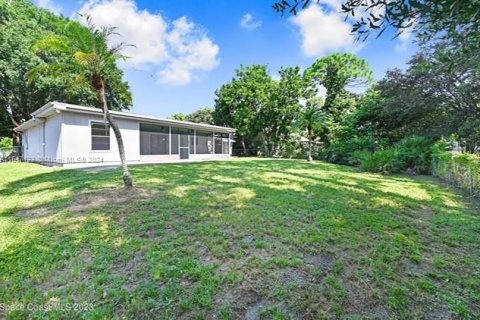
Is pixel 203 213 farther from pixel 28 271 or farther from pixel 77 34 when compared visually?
pixel 77 34

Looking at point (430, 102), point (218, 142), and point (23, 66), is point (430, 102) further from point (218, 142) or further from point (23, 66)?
point (23, 66)

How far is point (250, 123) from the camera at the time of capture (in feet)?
85.6

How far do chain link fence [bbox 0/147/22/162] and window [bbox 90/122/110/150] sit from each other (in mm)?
10804

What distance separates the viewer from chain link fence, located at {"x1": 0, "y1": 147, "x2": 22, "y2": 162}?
20.2 meters

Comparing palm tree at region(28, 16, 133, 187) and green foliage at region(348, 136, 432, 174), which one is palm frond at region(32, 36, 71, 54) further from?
green foliage at region(348, 136, 432, 174)

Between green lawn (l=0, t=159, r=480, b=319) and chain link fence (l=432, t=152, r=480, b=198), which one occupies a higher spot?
chain link fence (l=432, t=152, r=480, b=198)

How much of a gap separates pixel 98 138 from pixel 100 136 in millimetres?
142

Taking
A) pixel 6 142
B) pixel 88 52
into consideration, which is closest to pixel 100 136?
pixel 88 52

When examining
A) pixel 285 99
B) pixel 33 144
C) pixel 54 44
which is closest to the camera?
pixel 54 44

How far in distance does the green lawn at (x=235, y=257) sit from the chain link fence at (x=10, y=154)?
17900mm

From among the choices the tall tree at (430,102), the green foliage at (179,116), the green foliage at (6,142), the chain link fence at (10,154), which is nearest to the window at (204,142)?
the tall tree at (430,102)

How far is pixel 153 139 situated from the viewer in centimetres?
1733

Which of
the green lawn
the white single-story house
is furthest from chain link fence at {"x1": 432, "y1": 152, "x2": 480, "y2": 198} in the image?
the white single-story house

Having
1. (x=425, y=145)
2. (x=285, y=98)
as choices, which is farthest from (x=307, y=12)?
(x=285, y=98)
